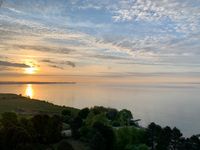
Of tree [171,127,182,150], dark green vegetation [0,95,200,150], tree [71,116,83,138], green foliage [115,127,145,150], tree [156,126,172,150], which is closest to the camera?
dark green vegetation [0,95,200,150]

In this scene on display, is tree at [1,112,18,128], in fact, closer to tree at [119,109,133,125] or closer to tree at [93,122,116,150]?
tree at [93,122,116,150]

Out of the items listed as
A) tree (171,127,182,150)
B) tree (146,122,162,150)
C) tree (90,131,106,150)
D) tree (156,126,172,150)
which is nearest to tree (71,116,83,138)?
tree (90,131,106,150)

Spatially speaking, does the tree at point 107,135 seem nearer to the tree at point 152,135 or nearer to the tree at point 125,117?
the tree at point 152,135

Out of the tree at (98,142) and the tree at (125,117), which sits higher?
the tree at (125,117)

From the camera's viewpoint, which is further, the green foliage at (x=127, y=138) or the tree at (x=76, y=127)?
the tree at (x=76, y=127)

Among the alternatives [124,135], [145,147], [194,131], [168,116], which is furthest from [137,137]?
[168,116]

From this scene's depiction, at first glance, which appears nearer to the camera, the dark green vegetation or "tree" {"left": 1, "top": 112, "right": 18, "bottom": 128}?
"tree" {"left": 1, "top": 112, "right": 18, "bottom": 128}

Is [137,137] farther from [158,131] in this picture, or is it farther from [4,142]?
[4,142]

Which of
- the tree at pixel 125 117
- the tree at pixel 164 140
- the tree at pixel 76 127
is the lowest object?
the tree at pixel 164 140

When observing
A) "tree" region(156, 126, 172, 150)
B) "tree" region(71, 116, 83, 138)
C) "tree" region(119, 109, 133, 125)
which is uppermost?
"tree" region(119, 109, 133, 125)

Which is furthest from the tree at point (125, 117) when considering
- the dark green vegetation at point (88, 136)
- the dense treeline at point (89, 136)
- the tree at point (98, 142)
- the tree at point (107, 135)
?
the tree at point (98, 142)

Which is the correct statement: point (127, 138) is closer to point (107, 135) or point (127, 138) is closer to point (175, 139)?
point (107, 135)

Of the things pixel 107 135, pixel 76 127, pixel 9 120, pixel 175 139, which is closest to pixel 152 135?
pixel 175 139

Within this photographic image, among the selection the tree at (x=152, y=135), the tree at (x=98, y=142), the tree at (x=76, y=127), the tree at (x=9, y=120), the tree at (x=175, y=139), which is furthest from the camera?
the tree at (x=76, y=127)
